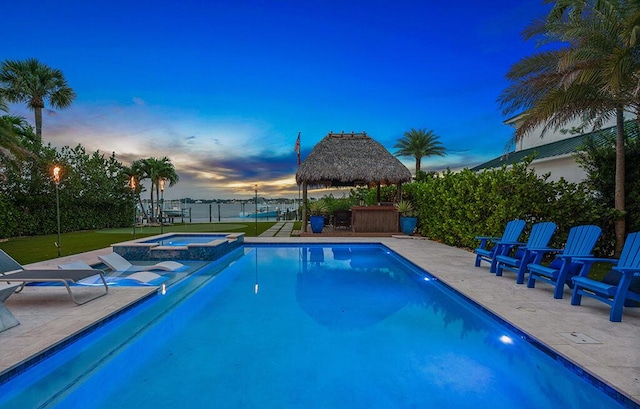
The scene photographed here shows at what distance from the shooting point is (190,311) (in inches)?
201

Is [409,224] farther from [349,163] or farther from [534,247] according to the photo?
[534,247]

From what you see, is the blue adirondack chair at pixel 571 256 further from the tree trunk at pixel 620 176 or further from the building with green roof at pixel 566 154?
the building with green roof at pixel 566 154

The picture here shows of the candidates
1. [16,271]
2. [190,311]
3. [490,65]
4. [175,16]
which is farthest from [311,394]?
[490,65]

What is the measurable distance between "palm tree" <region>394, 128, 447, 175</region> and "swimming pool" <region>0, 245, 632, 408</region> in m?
25.4

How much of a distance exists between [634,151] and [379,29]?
9.08 meters

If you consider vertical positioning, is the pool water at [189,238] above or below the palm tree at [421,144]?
below

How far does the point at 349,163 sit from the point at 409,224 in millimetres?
3796

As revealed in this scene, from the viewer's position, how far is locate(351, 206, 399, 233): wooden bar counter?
14.2 meters

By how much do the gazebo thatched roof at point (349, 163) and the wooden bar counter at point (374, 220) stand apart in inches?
54.3

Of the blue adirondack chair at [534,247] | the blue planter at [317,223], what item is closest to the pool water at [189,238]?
the blue planter at [317,223]

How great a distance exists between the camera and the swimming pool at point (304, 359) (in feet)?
9.20

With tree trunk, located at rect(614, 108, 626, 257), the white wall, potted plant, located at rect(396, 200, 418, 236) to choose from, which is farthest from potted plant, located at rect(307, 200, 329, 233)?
tree trunk, located at rect(614, 108, 626, 257)

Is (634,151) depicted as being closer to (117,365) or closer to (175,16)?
(117,365)

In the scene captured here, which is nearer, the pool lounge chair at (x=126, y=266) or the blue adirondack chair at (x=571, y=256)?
the blue adirondack chair at (x=571, y=256)
